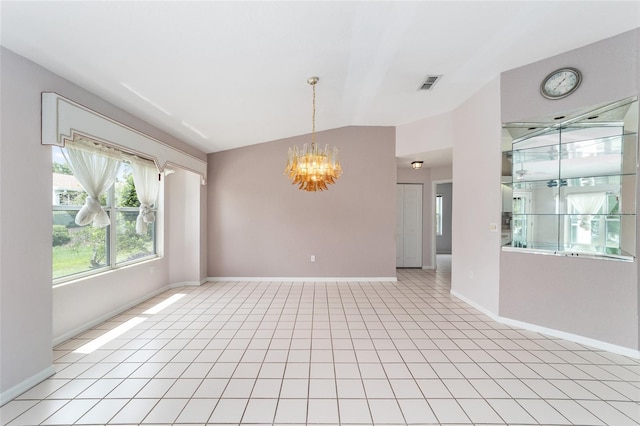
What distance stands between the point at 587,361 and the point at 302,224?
13.8ft

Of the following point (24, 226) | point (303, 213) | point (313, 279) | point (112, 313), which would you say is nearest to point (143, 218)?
point (112, 313)

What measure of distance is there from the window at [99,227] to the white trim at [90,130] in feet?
0.94

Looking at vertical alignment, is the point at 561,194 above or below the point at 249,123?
below

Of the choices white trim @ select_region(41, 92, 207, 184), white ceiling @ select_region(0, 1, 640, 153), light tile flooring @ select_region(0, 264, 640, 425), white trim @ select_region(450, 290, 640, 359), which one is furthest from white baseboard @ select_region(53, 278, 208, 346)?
white trim @ select_region(450, 290, 640, 359)

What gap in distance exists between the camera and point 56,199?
284cm

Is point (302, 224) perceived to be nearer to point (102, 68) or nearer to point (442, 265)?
point (102, 68)

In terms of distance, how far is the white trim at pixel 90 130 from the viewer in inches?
84.7

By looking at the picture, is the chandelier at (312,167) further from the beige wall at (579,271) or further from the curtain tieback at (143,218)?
the curtain tieback at (143,218)

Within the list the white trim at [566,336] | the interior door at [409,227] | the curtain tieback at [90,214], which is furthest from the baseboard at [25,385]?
the interior door at [409,227]

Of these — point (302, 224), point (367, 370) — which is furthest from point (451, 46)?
point (302, 224)

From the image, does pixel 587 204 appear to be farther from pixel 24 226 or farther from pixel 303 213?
pixel 24 226

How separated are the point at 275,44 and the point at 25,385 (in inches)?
135

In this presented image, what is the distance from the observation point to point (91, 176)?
9.93 feet

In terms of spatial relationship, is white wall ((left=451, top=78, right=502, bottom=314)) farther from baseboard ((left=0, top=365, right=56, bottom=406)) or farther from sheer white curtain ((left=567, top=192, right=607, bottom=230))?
baseboard ((left=0, top=365, right=56, bottom=406))
